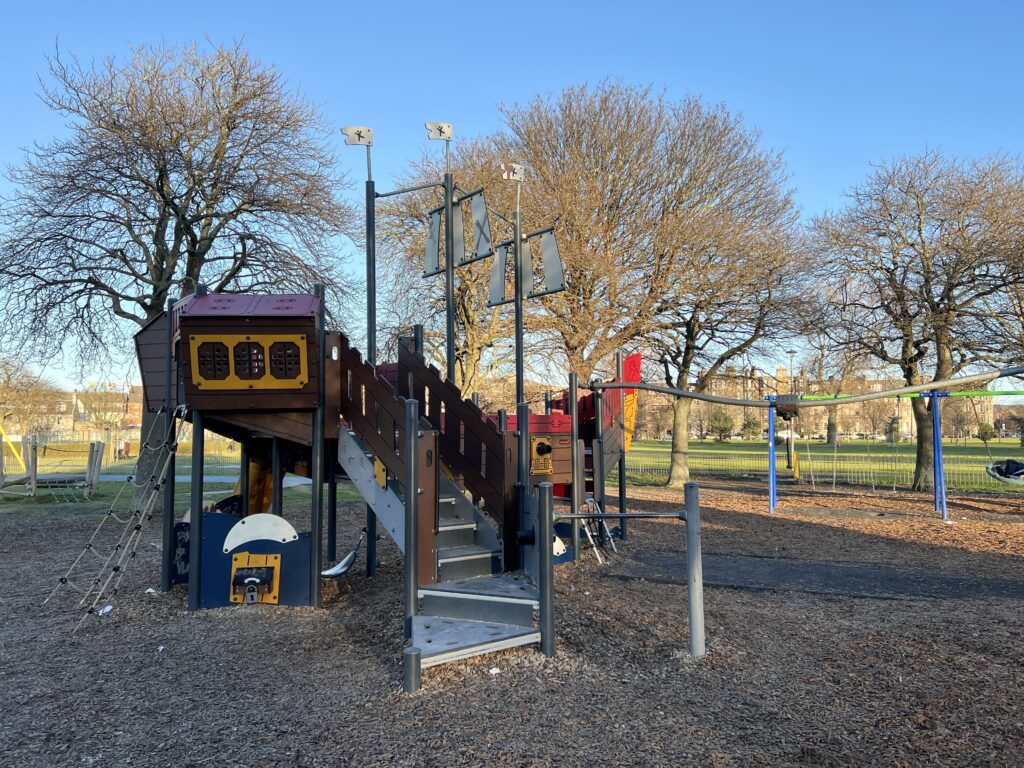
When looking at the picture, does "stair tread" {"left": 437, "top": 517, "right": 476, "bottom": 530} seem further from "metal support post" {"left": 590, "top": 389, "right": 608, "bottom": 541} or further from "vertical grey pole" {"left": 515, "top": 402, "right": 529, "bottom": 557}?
"metal support post" {"left": 590, "top": 389, "right": 608, "bottom": 541}

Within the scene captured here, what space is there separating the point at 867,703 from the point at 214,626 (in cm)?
504

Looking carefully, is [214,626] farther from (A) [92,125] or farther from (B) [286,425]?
(A) [92,125]

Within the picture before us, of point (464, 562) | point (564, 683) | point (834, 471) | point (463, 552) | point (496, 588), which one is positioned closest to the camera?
point (564, 683)

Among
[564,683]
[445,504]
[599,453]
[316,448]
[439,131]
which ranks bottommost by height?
[564,683]

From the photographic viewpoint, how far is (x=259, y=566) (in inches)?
275

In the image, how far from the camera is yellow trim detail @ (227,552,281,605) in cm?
696

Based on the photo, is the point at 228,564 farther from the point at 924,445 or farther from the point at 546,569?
the point at 924,445

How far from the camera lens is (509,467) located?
7105 millimetres

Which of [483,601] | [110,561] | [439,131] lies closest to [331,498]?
[110,561]

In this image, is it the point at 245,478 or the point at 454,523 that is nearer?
the point at 454,523

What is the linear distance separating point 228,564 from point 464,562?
2441 mm

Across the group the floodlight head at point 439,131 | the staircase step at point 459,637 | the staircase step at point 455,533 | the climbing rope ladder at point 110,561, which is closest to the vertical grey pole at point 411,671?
the staircase step at point 459,637

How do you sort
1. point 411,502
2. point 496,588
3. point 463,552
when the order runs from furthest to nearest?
point 463,552, point 496,588, point 411,502

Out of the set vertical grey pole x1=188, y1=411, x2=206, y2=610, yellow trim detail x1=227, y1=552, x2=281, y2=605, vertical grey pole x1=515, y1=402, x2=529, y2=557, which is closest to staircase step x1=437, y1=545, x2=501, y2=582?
vertical grey pole x1=515, y1=402, x2=529, y2=557
